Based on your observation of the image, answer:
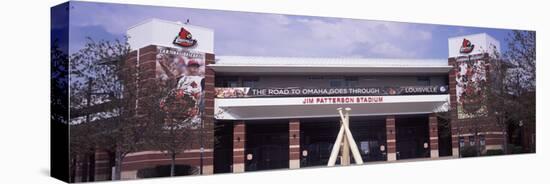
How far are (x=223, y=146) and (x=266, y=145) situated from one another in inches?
55.2

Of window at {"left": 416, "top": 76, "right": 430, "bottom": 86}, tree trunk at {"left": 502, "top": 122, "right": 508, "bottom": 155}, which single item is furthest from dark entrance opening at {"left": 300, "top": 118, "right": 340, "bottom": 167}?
tree trunk at {"left": 502, "top": 122, "right": 508, "bottom": 155}

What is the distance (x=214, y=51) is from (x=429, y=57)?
25.2 feet

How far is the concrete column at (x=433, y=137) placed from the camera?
2022cm

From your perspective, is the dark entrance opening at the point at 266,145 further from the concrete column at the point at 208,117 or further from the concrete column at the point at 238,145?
the concrete column at the point at 208,117

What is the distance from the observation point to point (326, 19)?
714 inches

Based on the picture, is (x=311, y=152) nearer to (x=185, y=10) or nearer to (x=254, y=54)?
(x=254, y=54)

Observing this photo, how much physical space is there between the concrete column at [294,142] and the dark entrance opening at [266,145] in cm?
11

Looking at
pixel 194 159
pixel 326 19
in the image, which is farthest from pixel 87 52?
pixel 326 19

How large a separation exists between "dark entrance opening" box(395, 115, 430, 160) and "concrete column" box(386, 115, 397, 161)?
174 millimetres

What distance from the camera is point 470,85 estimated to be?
814 inches

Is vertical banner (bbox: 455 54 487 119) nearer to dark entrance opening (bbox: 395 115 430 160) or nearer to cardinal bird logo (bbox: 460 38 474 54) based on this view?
cardinal bird logo (bbox: 460 38 474 54)

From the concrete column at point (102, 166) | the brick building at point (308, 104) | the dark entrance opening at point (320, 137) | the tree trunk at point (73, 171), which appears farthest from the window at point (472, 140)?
the tree trunk at point (73, 171)

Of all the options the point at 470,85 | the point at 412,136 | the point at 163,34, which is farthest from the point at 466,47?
the point at 163,34

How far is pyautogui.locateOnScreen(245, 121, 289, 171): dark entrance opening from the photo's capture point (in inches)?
698
